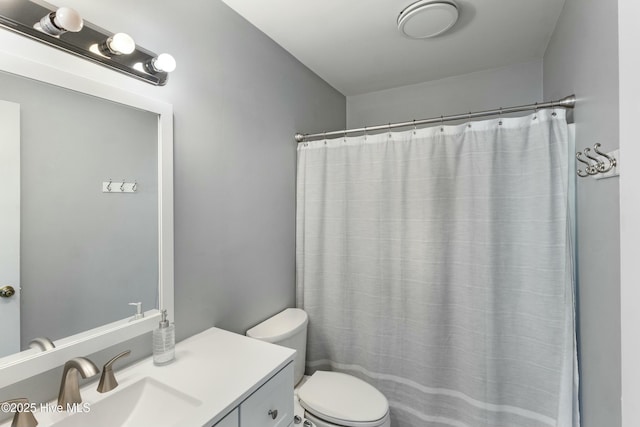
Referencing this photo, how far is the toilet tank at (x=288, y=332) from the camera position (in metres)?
1.54

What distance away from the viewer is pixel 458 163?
158 centimetres

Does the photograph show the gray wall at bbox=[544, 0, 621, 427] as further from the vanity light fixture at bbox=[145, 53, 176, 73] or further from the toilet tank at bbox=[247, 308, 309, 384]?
the vanity light fixture at bbox=[145, 53, 176, 73]

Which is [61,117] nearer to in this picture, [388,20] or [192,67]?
[192,67]

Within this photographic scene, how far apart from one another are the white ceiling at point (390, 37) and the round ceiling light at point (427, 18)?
0.05 metres

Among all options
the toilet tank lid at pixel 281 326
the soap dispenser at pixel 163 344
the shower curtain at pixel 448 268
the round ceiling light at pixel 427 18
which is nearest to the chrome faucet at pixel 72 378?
the soap dispenser at pixel 163 344

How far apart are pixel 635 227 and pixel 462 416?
4.85 feet

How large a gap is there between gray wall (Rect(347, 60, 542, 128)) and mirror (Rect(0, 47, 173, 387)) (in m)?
1.91

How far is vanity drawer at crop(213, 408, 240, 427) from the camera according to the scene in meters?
0.82

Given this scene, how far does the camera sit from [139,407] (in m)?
0.94

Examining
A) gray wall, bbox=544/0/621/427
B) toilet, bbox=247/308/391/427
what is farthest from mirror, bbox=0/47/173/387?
gray wall, bbox=544/0/621/427

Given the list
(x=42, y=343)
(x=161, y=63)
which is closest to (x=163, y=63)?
(x=161, y=63)

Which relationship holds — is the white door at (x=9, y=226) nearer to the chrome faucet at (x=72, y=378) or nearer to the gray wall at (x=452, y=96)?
the chrome faucet at (x=72, y=378)

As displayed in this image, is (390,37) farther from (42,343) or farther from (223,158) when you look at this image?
(42,343)

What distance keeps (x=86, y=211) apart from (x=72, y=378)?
0.51m
